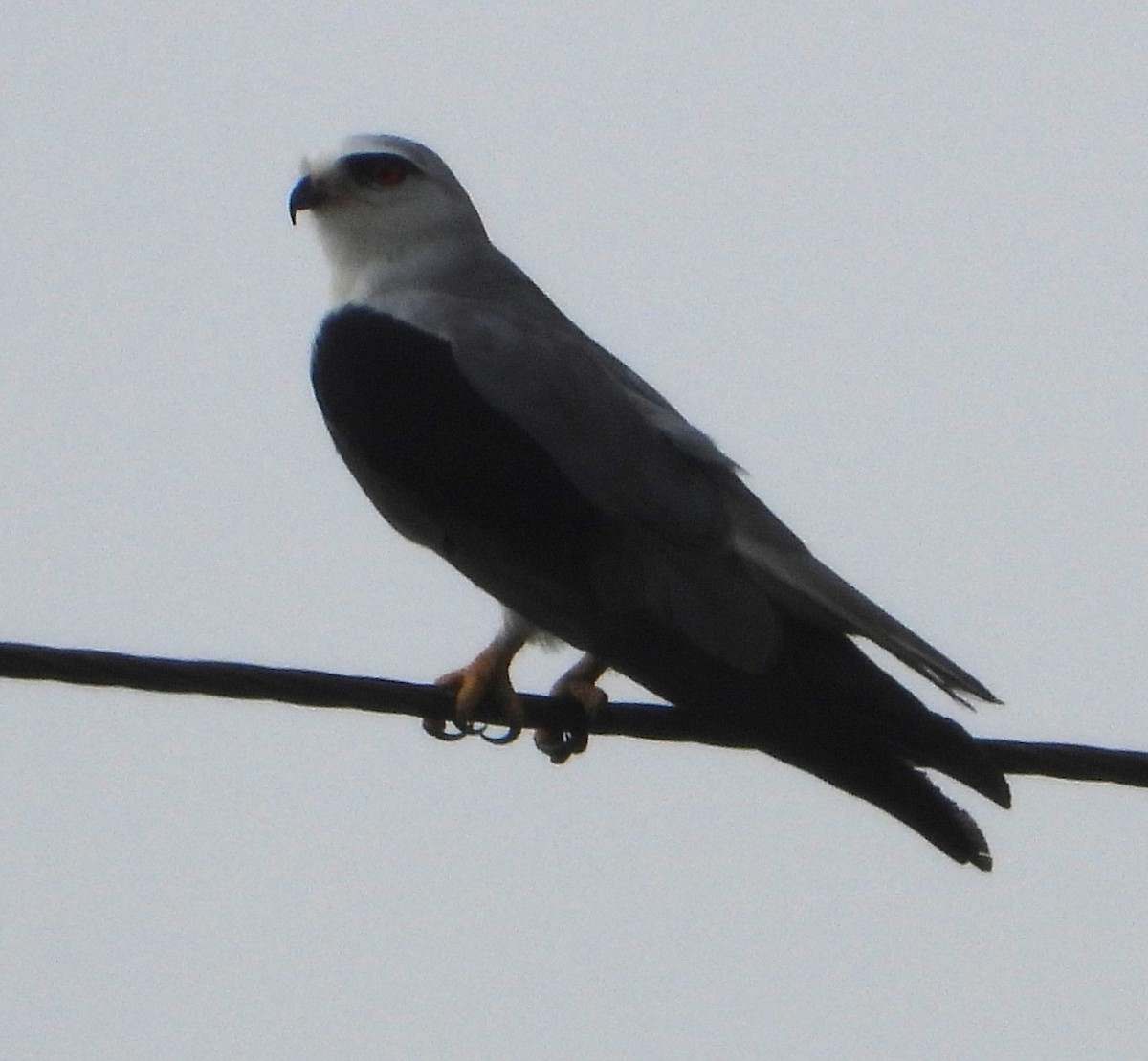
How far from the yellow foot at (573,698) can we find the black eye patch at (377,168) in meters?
1.87

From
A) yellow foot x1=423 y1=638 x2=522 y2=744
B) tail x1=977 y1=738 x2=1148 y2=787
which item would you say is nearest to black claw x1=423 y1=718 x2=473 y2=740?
yellow foot x1=423 y1=638 x2=522 y2=744

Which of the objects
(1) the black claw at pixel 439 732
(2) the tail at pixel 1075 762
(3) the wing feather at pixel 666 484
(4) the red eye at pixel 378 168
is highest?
(2) the tail at pixel 1075 762

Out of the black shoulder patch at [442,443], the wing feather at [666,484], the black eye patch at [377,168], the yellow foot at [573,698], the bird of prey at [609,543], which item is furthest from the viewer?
the black eye patch at [377,168]

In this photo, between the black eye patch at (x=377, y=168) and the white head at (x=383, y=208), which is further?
the black eye patch at (x=377, y=168)

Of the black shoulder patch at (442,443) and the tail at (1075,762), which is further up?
the tail at (1075,762)

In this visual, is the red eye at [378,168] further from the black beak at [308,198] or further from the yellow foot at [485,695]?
the yellow foot at [485,695]

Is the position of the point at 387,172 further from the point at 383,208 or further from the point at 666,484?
the point at 666,484

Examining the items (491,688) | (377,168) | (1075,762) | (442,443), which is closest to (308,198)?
(377,168)

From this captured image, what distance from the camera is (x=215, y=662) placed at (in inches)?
127

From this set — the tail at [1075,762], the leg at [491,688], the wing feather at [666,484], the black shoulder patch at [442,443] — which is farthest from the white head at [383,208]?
the tail at [1075,762]

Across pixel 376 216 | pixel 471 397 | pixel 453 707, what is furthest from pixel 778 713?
pixel 376 216

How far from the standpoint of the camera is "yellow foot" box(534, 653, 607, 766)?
4.93 meters

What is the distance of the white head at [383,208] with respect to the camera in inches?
237

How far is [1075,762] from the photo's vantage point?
350 cm
